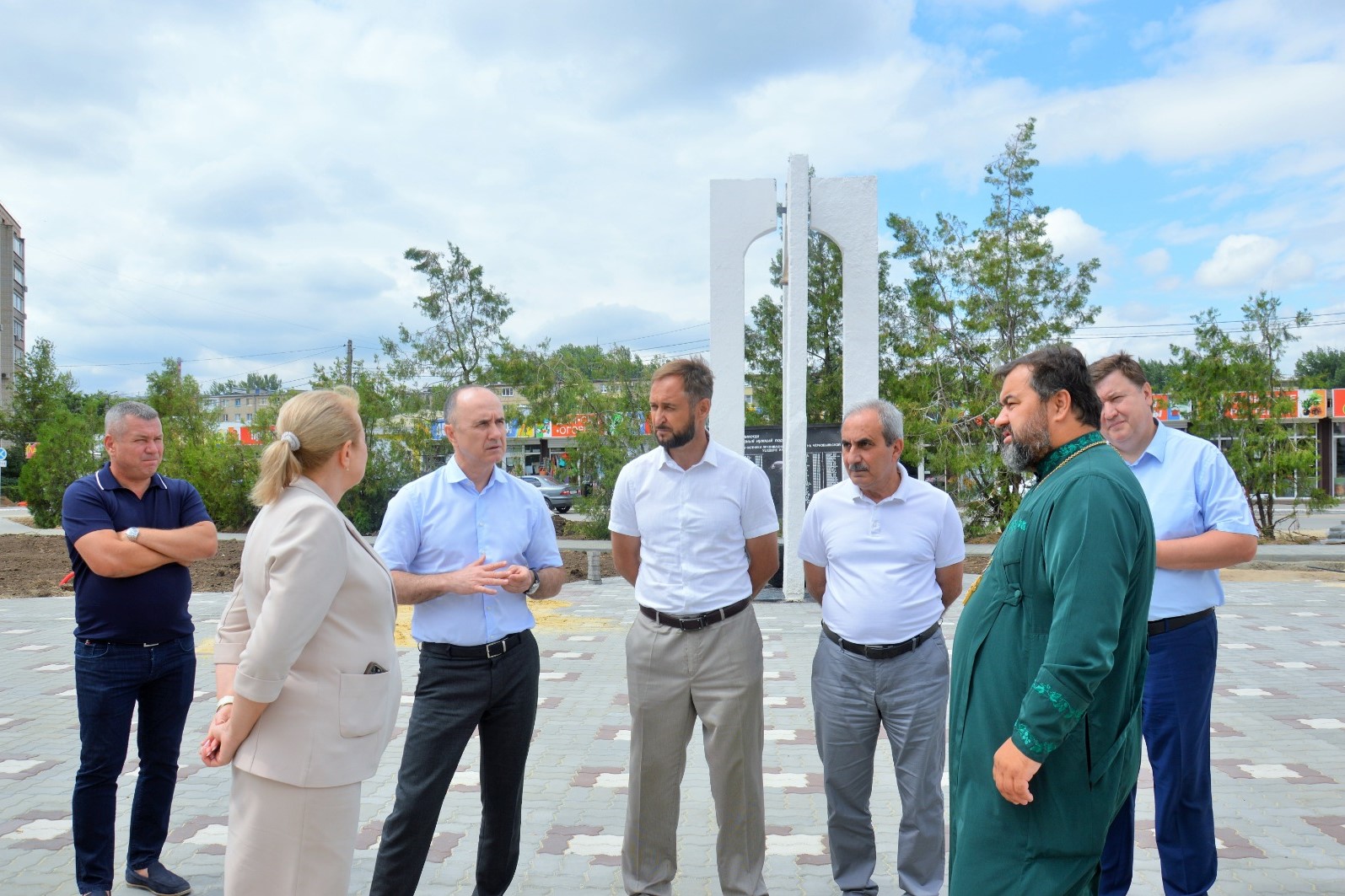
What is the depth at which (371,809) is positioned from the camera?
186 inches

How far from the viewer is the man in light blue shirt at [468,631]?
3.35 m

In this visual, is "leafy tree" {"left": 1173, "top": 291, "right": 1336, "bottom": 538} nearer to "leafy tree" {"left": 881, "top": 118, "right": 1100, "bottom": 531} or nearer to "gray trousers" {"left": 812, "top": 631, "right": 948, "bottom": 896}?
"leafy tree" {"left": 881, "top": 118, "right": 1100, "bottom": 531}

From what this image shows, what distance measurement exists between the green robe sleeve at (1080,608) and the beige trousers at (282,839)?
5.67 feet

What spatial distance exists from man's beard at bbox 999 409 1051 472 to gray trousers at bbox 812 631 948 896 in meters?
1.34

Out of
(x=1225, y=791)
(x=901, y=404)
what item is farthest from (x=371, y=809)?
(x=901, y=404)

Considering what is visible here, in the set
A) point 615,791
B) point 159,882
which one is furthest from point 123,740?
point 615,791

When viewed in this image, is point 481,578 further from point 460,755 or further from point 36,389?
point 36,389

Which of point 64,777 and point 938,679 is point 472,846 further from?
point 64,777

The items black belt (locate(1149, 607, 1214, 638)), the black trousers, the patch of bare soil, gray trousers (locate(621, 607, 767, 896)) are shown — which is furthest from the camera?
the patch of bare soil

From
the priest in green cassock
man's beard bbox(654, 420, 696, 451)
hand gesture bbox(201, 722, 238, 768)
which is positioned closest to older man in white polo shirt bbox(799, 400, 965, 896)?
man's beard bbox(654, 420, 696, 451)

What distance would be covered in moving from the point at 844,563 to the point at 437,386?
24064 mm

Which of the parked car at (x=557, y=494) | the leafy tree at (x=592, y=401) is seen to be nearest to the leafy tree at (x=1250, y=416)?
the leafy tree at (x=592, y=401)

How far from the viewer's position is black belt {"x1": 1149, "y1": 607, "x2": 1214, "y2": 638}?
3.42 m

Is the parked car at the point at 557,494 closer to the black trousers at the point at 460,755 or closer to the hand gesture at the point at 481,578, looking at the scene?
the black trousers at the point at 460,755
